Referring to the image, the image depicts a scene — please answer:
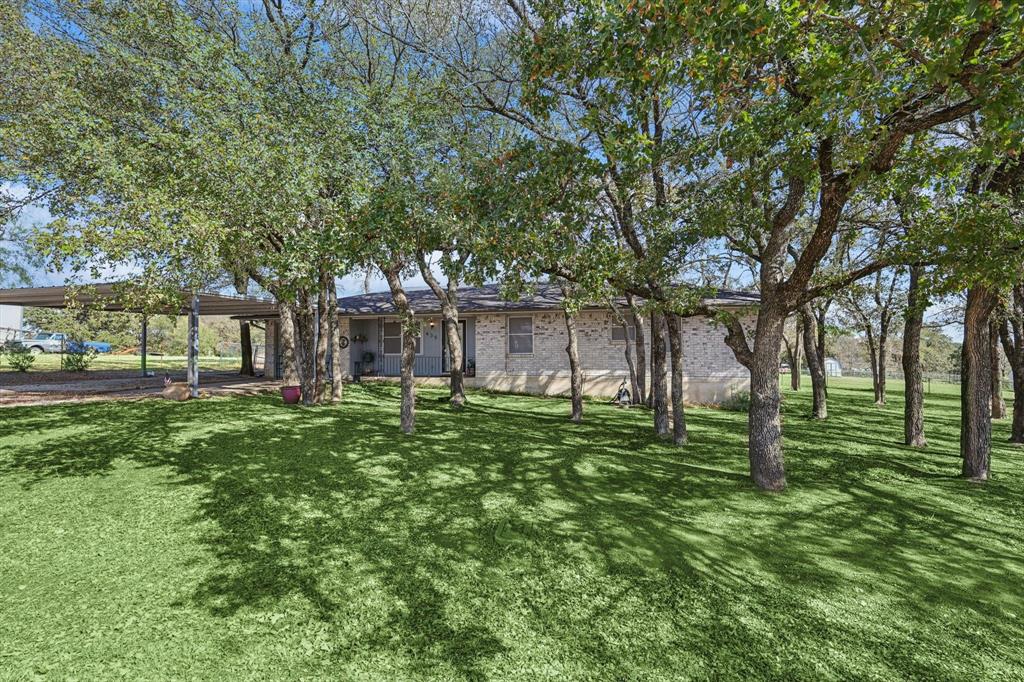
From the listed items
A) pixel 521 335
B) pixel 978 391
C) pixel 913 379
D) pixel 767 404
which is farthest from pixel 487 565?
pixel 521 335

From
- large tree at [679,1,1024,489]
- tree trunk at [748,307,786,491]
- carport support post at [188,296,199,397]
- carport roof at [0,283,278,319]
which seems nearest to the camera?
large tree at [679,1,1024,489]

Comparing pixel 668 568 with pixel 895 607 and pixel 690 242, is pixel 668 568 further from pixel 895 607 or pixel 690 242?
pixel 690 242

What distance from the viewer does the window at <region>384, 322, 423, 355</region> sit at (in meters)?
22.1

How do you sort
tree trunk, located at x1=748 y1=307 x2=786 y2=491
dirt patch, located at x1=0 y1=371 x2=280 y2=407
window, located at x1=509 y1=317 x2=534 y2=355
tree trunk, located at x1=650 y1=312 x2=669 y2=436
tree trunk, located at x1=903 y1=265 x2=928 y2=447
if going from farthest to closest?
window, located at x1=509 y1=317 x2=534 y2=355 → dirt patch, located at x1=0 y1=371 x2=280 y2=407 → tree trunk, located at x1=650 y1=312 x2=669 y2=436 → tree trunk, located at x1=903 y1=265 x2=928 y2=447 → tree trunk, located at x1=748 y1=307 x2=786 y2=491

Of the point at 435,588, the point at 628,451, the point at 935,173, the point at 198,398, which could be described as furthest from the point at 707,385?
the point at 198,398

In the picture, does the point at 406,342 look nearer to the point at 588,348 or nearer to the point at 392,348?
the point at 588,348

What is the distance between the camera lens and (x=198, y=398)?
14000mm

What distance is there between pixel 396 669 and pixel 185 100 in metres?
10.1

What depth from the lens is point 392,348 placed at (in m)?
22.3

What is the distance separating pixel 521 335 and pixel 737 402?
8.43m

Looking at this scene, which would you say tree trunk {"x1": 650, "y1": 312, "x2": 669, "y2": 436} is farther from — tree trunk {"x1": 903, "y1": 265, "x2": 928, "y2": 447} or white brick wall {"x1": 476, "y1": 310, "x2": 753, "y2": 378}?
white brick wall {"x1": 476, "y1": 310, "x2": 753, "y2": 378}

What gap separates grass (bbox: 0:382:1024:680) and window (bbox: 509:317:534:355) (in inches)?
434

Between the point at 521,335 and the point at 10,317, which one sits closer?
the point at 521,335

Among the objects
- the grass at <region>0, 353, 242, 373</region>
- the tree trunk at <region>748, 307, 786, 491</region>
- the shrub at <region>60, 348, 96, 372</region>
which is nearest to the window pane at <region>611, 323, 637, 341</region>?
the tree trunk at <region>748, 307, 786, 491</region>
